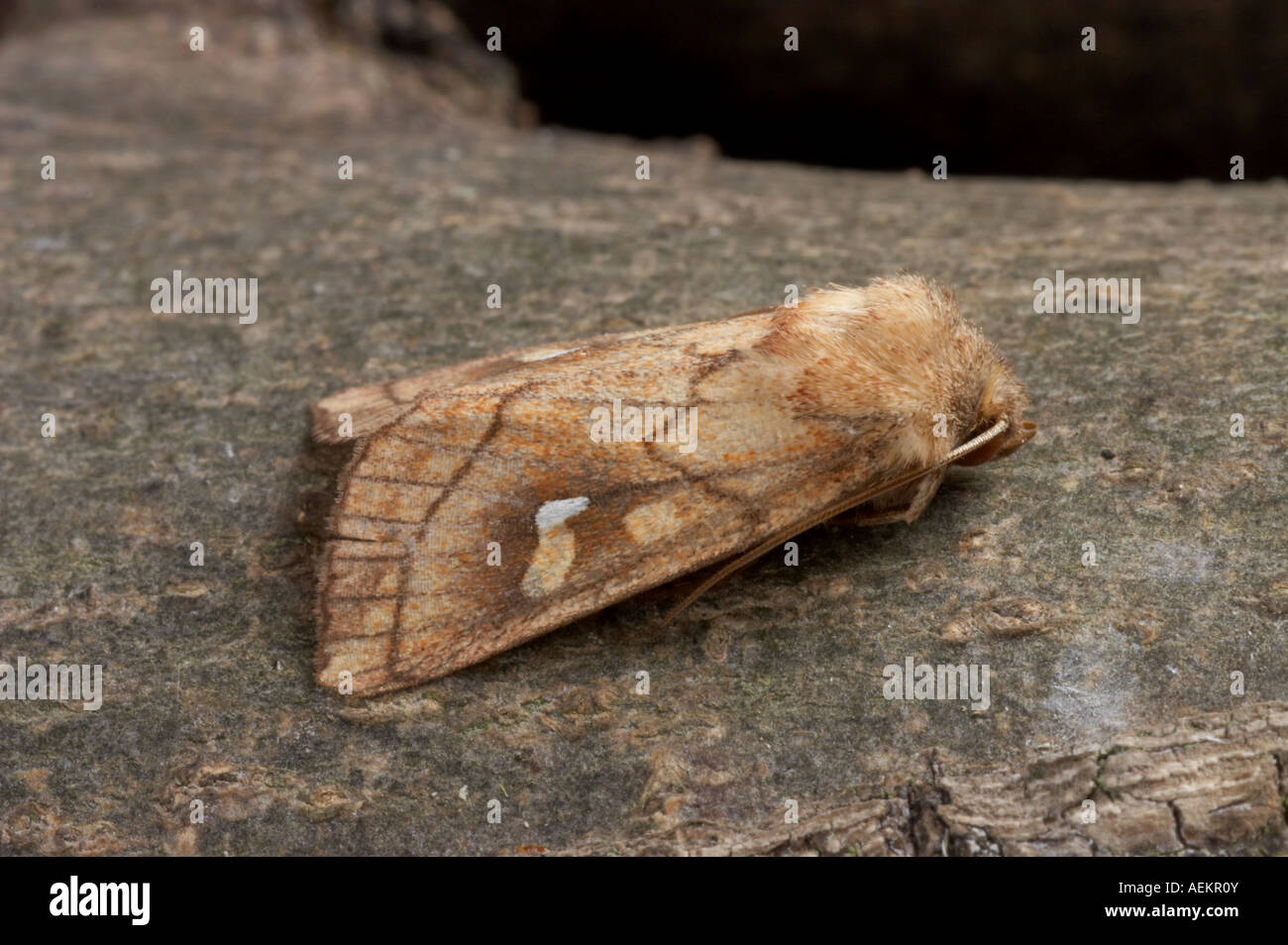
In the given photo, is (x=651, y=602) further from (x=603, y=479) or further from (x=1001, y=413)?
(x=1001, y=413)

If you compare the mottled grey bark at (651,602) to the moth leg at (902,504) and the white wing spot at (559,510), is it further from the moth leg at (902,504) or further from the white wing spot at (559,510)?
the white wing spot at (559,510)

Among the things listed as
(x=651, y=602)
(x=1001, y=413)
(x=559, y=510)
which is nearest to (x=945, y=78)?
(x=1001, y=413)

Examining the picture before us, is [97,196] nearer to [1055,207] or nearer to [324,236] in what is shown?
[324,236]

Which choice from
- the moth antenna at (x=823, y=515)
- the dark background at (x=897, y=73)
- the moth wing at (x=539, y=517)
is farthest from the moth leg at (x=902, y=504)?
the dark background at (x=897, y=73)

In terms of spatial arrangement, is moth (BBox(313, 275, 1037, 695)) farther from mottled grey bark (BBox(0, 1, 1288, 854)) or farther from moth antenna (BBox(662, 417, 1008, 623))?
mottled grey bark (BBox(0, 1, 1288, 854))

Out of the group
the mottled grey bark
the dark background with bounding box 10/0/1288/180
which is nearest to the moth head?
the mottled grey bark

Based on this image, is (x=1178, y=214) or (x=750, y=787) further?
(x=1178, y=214)

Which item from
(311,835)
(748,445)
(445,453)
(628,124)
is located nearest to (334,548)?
(445,453)
